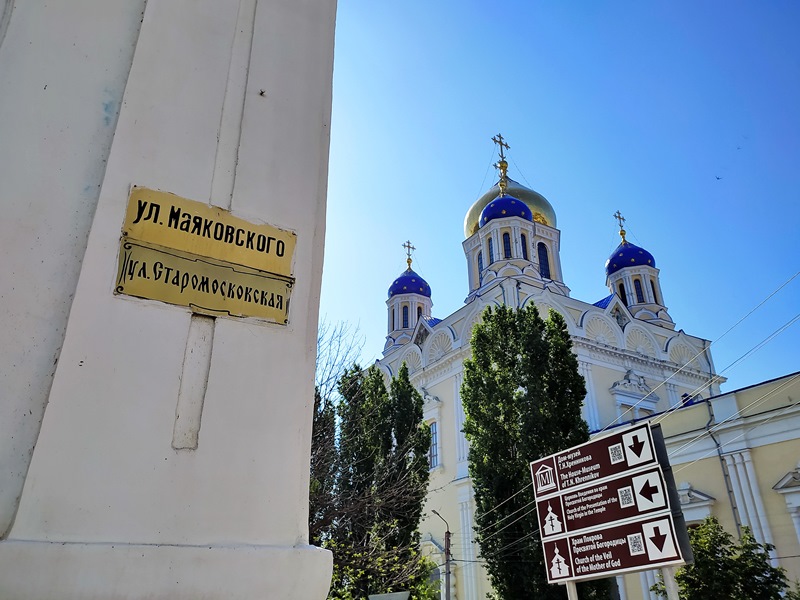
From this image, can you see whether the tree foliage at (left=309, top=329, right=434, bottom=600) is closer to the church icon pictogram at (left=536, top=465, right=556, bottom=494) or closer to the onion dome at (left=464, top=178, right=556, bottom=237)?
the church icon pictogram at (left=536, top=465, right=556, bottom=494)

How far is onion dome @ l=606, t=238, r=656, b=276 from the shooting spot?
2905cm

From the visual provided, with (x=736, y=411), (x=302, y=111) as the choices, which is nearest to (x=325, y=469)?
(x=302, y=111)

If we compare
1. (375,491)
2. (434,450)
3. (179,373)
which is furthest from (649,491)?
(434,450)

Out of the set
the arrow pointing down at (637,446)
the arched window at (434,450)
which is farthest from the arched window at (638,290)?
the arrow pointing down at (637,446)

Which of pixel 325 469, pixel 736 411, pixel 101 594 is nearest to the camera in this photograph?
pixel 101 594

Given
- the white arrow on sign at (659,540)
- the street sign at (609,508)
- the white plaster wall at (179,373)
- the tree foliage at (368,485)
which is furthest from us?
the tree foliage at (368,485)

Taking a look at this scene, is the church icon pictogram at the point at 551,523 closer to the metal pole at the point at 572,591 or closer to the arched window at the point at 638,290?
the metal pole at the point at 572,591

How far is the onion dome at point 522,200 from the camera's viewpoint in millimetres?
29406

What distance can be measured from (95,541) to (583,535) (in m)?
7.48

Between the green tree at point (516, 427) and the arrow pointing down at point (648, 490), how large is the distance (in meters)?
6.32

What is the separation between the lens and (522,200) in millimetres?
29328

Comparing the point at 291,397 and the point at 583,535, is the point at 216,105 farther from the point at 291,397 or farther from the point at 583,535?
the point at 583,535

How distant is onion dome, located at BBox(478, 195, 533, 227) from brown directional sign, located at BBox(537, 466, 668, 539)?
62.2 feet

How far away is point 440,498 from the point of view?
21969 millimetres
